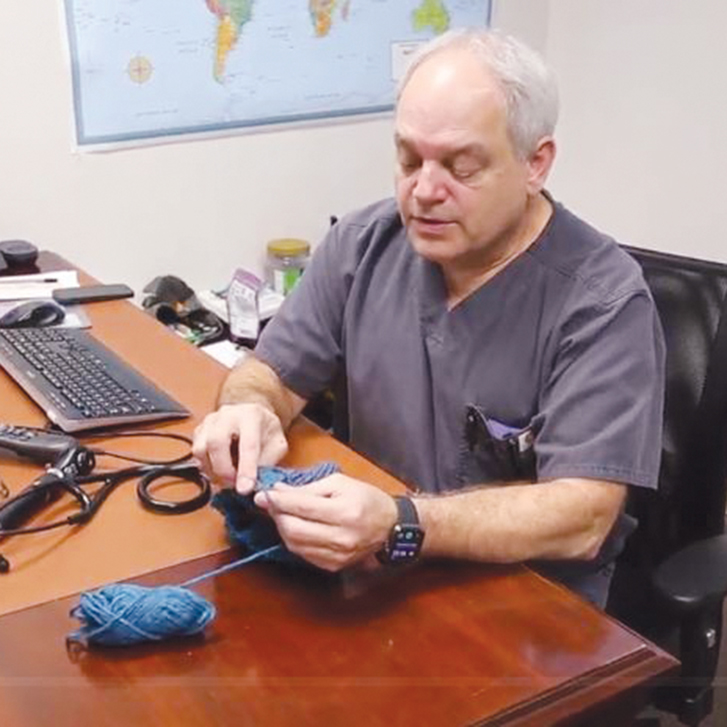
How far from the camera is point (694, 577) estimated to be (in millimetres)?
1329

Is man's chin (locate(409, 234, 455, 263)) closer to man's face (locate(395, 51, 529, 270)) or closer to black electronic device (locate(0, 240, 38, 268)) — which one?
man's face (locate(395, 51, 529, 270))

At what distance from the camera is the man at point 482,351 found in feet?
3.93

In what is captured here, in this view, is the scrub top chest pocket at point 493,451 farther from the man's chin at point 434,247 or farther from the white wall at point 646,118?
the white wall at point 646,118

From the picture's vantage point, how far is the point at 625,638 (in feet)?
3.25

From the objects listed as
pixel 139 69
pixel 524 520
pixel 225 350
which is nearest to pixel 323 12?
pixel 139 69

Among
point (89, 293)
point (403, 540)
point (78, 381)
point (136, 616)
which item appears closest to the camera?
point (136, 616)

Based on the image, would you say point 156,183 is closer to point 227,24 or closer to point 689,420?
point 227,24

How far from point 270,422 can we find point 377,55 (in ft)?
4.56

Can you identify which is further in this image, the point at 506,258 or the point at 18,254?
the point at 18,254

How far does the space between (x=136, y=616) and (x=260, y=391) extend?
0.53 metres

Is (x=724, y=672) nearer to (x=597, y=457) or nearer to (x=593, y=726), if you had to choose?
(x=597, y=457)

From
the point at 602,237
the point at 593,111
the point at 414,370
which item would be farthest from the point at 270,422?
the point at 593,111

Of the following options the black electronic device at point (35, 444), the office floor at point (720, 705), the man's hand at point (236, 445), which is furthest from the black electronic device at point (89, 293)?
the office floor at point (720, 705)

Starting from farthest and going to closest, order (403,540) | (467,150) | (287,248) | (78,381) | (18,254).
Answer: (287,248) → (18,254) → (78,381) → (467,150) → (403,540)
